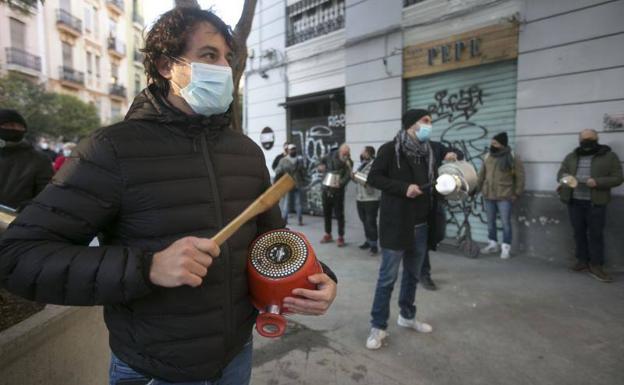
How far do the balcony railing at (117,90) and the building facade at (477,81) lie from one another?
30.6 metres

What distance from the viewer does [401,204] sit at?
11.0ft

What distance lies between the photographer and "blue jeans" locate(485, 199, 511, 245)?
6129 mm

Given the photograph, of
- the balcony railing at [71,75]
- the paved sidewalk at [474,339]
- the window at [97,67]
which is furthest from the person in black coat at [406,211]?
the window at [97,67]

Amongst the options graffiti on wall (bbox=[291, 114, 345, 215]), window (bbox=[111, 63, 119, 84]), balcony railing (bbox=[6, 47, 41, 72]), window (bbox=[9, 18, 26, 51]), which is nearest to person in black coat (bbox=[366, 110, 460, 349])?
graffiti on wall (bbox=[291, 114, 345, 215])

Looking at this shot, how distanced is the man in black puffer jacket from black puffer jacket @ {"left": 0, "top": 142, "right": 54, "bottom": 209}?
283 cm

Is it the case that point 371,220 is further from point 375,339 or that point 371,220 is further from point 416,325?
point 375,339

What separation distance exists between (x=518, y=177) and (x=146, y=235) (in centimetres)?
602

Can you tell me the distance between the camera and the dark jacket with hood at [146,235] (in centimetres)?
105

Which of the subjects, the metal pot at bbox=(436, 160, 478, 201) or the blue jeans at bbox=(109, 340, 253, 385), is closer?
the blue jeans at bbox=(109, 340, 253, 385)

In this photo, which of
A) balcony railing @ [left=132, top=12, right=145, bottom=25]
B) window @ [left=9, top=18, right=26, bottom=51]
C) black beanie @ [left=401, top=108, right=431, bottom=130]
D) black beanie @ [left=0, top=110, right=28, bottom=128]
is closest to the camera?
black beanie @ [left=0, top=110, right=28, bottom=128]

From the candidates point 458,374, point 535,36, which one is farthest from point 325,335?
point 535,36

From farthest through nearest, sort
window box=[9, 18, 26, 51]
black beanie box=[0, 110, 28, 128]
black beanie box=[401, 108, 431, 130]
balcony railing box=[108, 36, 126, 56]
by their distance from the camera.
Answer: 1. balcony railing box=[108, 36, 126, 56]
2. window box=[9, 18, 26, 51]
3. black beanie box=[401, 108, 431, 130]
4. black beanie box=[0, 110, 28, 128]

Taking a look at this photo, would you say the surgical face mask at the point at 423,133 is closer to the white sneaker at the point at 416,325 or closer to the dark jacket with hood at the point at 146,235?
the white sneaker at the point at 416,325

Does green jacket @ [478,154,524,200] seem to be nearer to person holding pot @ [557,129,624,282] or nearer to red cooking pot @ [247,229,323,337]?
person holding pot @ [557,129,624,282]
